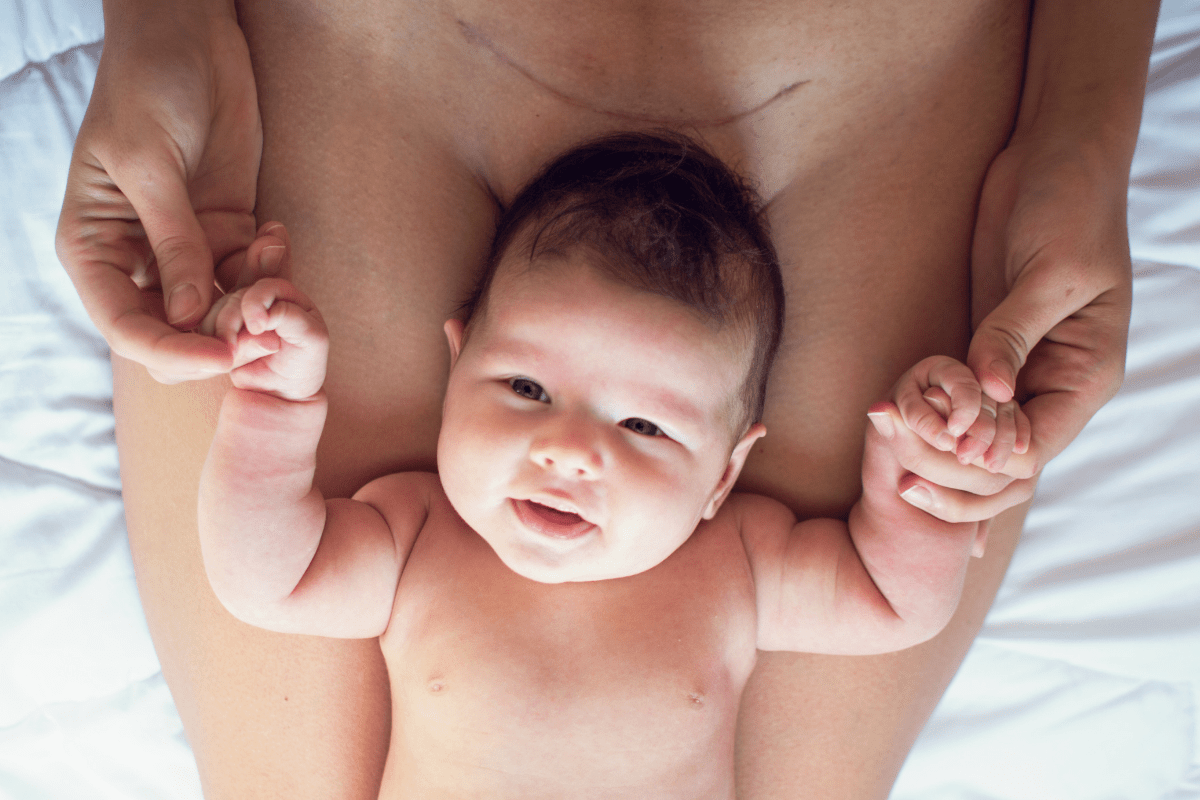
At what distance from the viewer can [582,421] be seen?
122 centimetres

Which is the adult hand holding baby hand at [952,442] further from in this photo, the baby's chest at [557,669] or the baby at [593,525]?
the baby's chest at [557,669]

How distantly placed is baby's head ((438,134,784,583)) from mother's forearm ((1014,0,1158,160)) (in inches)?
22.8

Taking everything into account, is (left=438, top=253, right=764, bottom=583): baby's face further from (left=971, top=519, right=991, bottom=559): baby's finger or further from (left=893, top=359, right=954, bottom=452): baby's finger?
(left=971, top=519, right=991, bottom=559): baby's finger

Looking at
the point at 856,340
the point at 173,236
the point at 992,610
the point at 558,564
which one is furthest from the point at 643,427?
the point at 992,610

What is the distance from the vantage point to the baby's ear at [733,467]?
1.40 m

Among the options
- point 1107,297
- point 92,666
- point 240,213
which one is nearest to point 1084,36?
point 1107,297

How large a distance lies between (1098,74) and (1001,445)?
0.73 m

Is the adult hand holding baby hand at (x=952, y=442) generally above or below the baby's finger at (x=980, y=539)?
above

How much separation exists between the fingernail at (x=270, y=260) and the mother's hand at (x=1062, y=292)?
→ 928mm

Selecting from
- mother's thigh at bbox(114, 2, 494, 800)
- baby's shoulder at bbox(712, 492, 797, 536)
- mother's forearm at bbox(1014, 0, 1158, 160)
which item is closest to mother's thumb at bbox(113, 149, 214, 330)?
mother's thigh at bbox(114, 2, 494, 800)

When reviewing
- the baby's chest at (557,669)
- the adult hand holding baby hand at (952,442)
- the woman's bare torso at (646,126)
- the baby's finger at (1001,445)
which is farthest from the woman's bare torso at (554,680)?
the baby's finger at (1001,445)

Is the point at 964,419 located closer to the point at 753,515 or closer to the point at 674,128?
the point at 753,515

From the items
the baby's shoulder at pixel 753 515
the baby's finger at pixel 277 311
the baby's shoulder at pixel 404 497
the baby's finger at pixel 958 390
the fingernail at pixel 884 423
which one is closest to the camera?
the baby's finger at pixel 277 311

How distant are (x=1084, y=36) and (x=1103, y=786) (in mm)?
1371
